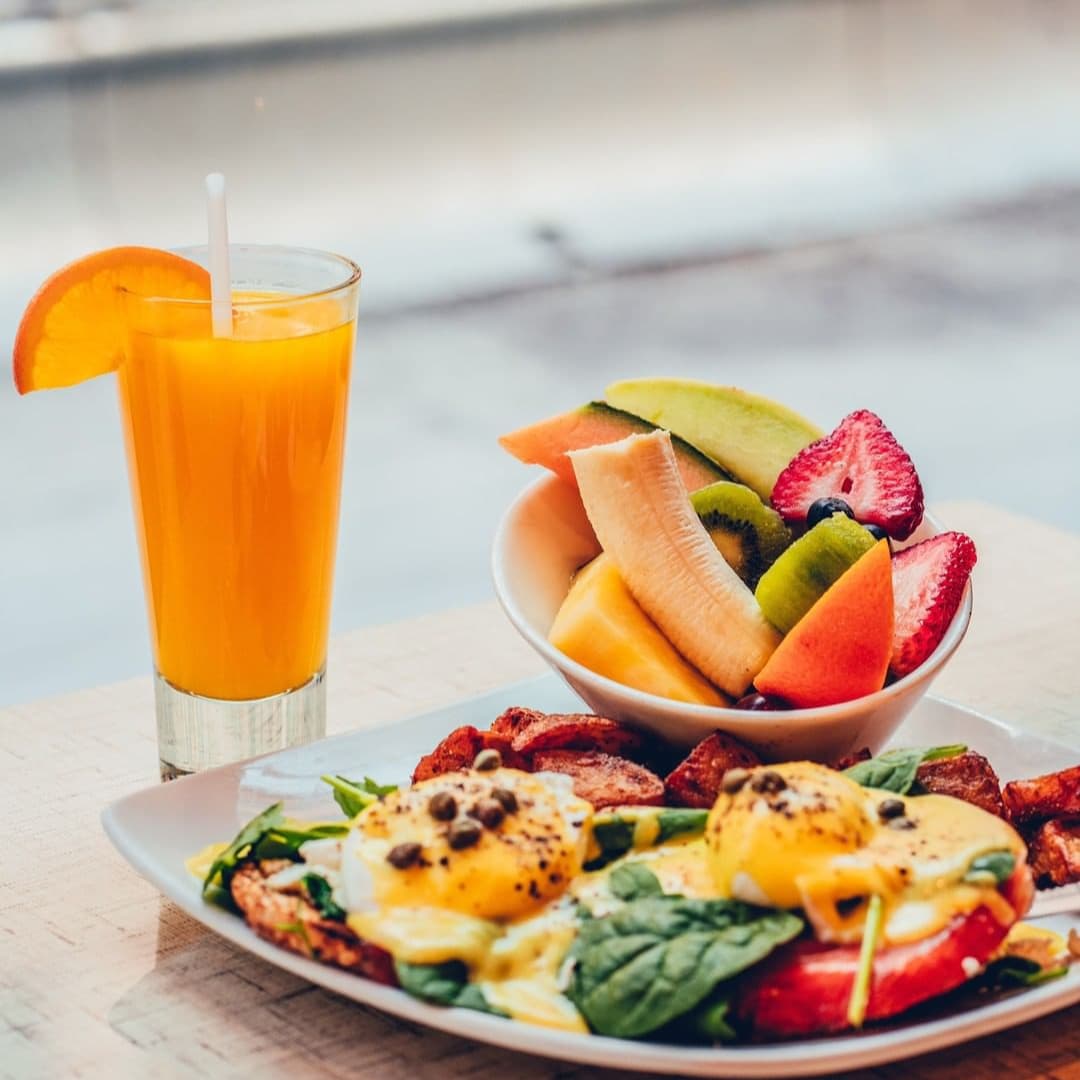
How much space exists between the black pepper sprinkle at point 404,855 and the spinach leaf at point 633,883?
0.12 metres

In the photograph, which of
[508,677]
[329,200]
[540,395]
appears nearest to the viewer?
[508,677]

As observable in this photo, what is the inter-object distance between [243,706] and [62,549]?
6.28 ft

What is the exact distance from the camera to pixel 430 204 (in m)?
5.64

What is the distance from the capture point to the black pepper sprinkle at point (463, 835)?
1046mm

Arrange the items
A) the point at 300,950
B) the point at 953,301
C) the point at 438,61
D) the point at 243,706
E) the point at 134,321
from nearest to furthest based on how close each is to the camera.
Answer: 1. the point at 300,950
2. the point at 134,321
3. the point at 243,706
4. the point at 953,301
5. the point at 438,61

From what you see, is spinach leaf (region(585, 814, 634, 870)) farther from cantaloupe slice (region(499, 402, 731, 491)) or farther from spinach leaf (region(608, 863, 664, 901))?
cantaloupe slice (region(499, 402, 731, 491))

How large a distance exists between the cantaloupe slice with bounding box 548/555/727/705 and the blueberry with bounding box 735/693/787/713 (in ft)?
0.12

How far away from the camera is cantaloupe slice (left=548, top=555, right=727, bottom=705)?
1339mm

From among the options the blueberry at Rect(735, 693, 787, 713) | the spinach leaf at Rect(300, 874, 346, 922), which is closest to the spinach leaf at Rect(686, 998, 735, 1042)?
the spinach leaf at Rect(300, 874, 346, 922)

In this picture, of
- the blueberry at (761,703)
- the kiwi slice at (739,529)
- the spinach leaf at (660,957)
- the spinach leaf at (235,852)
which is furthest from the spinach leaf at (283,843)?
the kiwi slice at (739,529)

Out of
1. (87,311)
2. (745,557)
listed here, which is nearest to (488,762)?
(745,557)

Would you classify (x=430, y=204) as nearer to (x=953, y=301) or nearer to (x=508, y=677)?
(x=953, y=301)

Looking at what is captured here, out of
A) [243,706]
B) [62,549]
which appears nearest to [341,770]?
[243,706]

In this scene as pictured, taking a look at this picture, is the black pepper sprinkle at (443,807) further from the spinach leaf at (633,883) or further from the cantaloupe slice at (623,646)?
the cantaloupe slice at (623,646)
